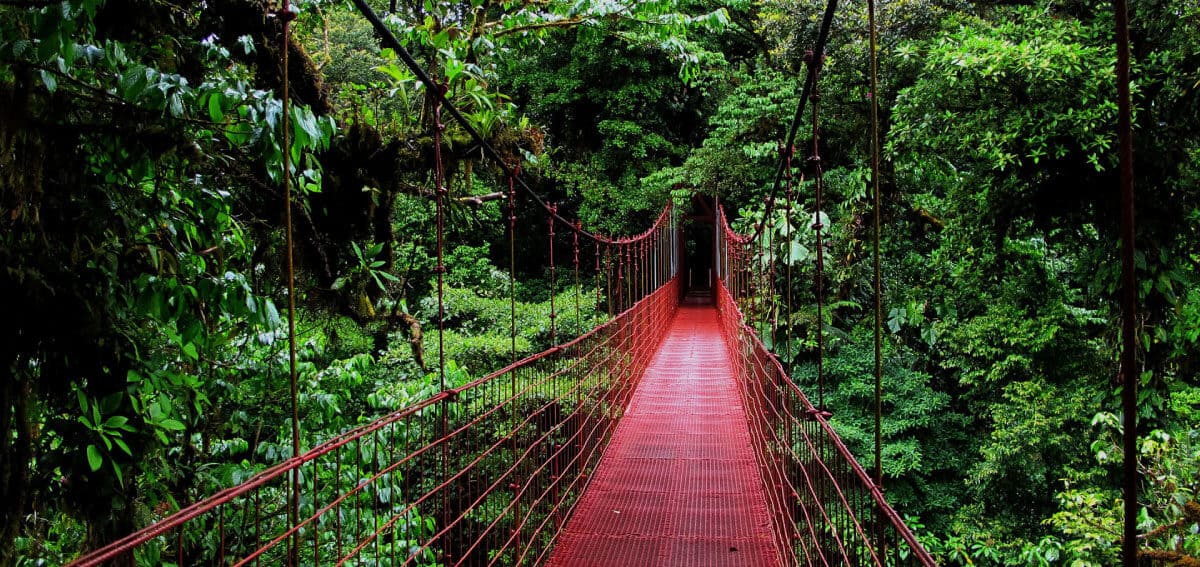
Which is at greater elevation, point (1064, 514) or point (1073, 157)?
point (1073, 157)

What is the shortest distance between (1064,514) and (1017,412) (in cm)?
131

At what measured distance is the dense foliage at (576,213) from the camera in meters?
1.22

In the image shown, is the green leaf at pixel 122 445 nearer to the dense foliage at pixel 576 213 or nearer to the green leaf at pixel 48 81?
the dense foliage at pixel 576 213

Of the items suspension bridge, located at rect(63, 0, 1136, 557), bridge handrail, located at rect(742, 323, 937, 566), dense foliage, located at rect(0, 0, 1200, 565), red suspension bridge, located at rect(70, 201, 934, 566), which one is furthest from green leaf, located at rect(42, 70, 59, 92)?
bridge handrail, located at rect(742, 323, 937, 566)

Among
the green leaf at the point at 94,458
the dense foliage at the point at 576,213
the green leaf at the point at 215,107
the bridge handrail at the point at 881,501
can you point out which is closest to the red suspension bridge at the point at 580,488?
the bridge handrail at the point at 881,501

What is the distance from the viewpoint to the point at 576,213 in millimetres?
10203

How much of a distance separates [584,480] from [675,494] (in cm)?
38

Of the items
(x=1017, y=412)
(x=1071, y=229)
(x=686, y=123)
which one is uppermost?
(x=686, y=123)

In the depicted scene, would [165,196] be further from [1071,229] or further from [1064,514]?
[1071,229]

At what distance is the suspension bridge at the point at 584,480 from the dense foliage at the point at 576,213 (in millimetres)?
251

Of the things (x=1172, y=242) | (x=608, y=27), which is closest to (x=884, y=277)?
(x=1172, y=242)

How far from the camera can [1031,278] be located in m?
5.04

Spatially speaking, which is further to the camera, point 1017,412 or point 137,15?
point 1017,412

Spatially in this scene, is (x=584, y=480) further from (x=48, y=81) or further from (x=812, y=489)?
(x=48, y=81)
